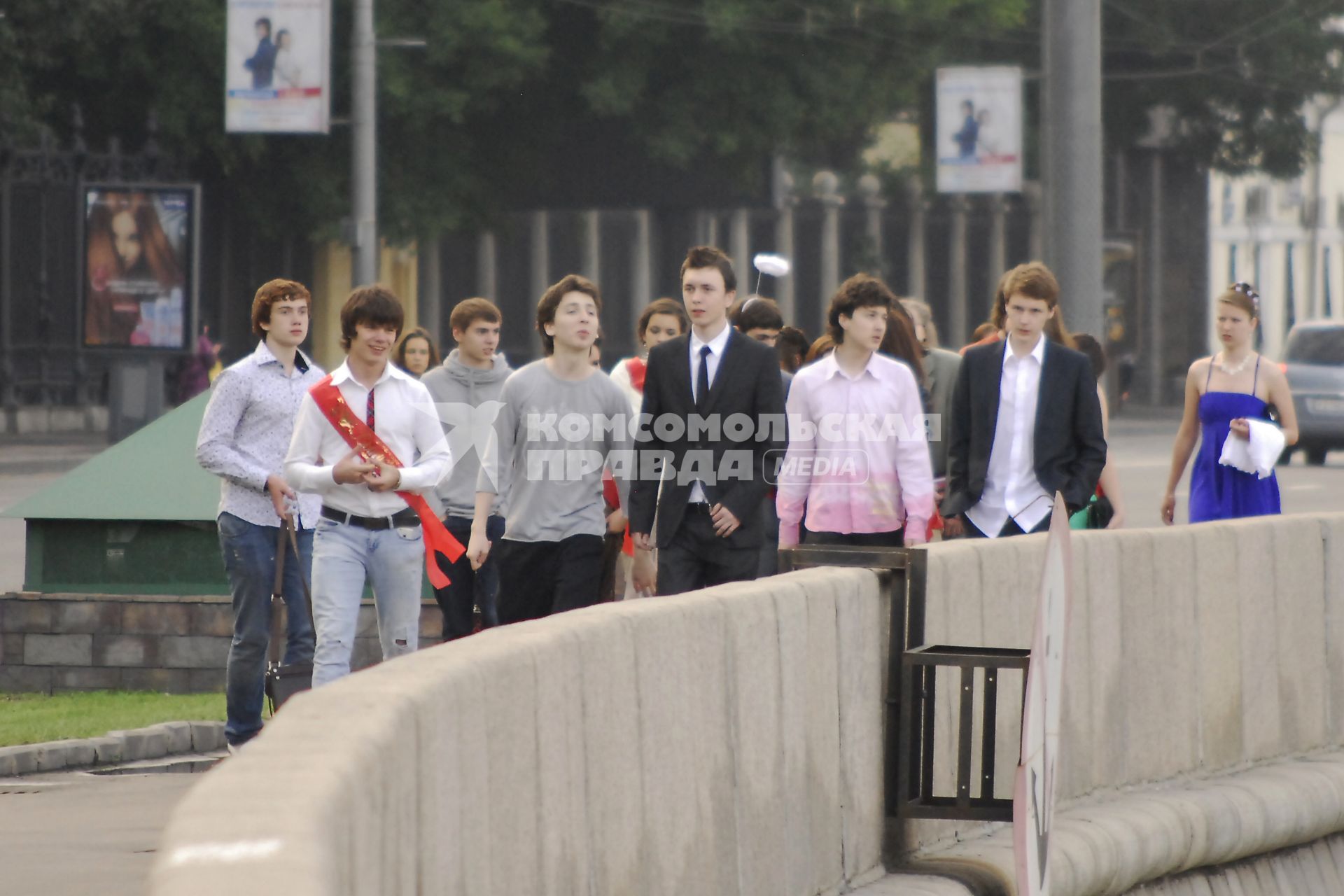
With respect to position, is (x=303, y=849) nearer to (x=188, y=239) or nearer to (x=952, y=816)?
(x=952, y=816)

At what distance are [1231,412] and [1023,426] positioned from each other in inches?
102

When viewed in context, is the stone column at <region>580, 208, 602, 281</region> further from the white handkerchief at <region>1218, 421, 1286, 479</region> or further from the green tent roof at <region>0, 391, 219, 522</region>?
the white handkerchief at <region>1218, 421, 1286, 479</region>

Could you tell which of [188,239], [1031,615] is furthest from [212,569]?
[188,239]

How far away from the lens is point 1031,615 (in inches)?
275

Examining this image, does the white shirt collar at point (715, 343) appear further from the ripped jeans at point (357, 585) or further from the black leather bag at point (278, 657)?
the black leather bag at point (278, 657)

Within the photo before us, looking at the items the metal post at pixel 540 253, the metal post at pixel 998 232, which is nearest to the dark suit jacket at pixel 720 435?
the metal post at pixel 540 253

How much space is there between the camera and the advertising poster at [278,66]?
86.6 feet

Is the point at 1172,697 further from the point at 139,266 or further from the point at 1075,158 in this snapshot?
the point at 139,266

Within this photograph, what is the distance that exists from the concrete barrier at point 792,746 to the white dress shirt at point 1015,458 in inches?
35.7

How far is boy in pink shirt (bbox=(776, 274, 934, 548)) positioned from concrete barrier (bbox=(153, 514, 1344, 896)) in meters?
1.11

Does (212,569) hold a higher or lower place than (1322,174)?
lower

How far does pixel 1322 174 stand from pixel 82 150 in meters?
38.2

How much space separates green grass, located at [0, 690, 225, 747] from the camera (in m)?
9.40

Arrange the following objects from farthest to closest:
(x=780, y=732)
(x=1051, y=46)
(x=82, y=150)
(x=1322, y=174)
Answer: (x=1322, y=174), (x=82, y=150), (x=1051, y=46), (x=780, y=732)
